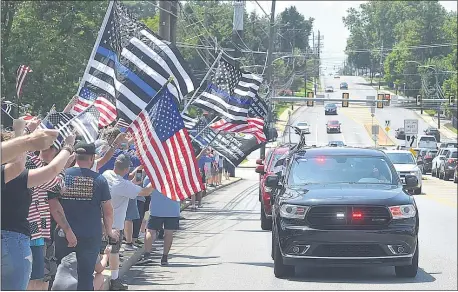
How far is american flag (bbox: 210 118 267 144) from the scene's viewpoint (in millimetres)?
22470

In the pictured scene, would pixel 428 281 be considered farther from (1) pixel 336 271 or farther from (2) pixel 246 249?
(2) pixel 246 249

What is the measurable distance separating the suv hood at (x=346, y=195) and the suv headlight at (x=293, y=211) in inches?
2.5

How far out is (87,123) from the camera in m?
11.8

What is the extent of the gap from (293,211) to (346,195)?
0.71 meters

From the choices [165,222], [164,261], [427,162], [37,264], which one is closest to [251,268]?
[164,261]

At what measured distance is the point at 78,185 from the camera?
9023mm

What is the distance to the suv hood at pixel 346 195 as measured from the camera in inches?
440

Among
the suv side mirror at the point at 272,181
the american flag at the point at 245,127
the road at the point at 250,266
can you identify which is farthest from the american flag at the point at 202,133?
the suv side mirror at the point at 272,181

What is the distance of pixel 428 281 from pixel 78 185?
4741 millimetres

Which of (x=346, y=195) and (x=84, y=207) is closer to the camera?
(x=84, y=207)

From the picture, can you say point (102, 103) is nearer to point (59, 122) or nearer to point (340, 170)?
point (59, 122)

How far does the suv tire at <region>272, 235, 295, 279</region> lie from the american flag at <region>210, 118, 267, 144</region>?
35.2 ft

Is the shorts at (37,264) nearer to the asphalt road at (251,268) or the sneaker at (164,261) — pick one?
the asphalt road at (251,268)

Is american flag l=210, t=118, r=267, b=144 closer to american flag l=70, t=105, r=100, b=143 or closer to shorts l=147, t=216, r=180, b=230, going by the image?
shorts l=147, t=216, r=180, b=230
